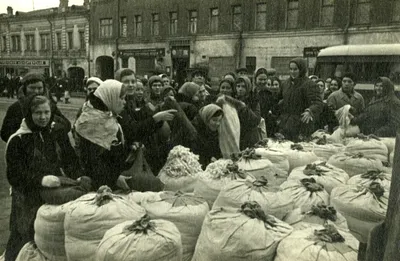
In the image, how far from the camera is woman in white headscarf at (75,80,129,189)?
2879mm

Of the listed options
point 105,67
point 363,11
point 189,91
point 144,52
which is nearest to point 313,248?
point 189,91

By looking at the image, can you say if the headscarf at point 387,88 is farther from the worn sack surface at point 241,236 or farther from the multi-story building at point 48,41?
the multi-story building at point 48,41

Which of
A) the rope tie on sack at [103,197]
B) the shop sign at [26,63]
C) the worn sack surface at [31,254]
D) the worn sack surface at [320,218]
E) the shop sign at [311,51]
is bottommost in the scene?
the worn sack surface at [31,254]

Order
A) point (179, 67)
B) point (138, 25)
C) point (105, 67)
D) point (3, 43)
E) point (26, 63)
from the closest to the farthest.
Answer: point (179, 67) → point (138, 25) → point (105, 67) → point (26, 63) → point (3, 43)

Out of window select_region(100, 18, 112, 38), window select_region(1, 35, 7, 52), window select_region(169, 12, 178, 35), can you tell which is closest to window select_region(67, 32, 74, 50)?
window select_region(100, 18, 112, 38)

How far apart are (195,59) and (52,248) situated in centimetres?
2329

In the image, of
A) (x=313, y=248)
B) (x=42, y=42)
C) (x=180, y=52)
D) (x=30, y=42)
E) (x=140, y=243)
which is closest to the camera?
(x=313, y=248)

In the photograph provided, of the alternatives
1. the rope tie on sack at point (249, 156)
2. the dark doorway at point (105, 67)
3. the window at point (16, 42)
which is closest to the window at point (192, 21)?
the dark doorway at point (105, 67)

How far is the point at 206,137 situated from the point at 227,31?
805 inches

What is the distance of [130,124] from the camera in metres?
3.30

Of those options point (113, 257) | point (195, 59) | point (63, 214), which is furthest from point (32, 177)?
point (195, 59)

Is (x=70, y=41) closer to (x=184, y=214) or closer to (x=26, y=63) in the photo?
(x=26, y=63)

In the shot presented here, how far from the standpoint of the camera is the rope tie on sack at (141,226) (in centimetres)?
216

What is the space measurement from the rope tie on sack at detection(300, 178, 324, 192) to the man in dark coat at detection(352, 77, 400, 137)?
1.94 meters
